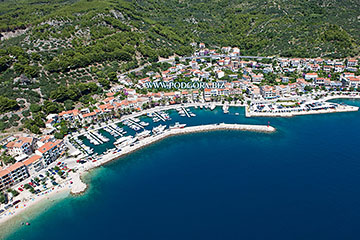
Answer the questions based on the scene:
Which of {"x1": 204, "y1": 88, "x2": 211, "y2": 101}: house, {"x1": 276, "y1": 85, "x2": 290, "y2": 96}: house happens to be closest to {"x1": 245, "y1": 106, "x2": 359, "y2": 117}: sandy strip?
{"x1": 276, "y1": 85, "x2": 290, "y2": 96}: house

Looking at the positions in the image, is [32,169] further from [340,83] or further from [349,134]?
[340,83]

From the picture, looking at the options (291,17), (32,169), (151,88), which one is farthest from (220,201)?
(291,17)

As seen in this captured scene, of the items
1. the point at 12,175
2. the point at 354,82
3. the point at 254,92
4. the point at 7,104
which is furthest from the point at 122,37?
the point at 354,82

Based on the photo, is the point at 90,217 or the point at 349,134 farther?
the point at 349,134

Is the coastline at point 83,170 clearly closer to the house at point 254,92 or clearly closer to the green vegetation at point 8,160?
the green vegetation at point 8,160

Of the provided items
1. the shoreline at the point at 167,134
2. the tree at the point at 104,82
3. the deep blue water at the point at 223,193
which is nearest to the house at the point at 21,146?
the shoreline at the point at 167,134

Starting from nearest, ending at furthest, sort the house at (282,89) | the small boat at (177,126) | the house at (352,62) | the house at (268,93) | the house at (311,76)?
1. the small boat at (177,126)
2. the house at (268,93)
3. the house at (282,89)
4. the house at (311,76)
5. the house at (352,62)
